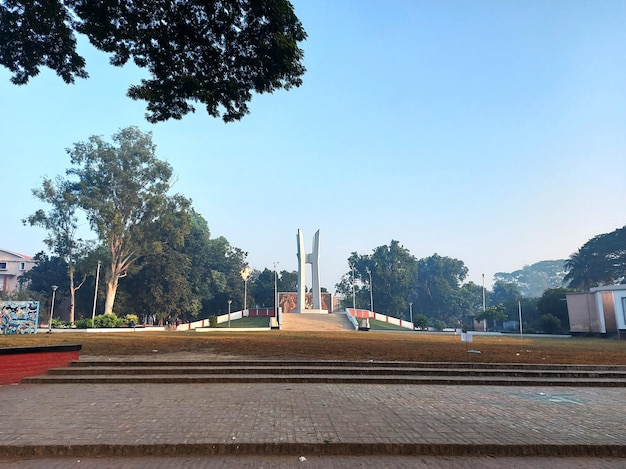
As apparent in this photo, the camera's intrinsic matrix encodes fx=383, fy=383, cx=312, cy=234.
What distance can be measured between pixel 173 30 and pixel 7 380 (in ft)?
26.8

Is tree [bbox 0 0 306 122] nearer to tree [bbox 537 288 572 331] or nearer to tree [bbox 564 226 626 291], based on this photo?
tree [bbox 537 288 572 331]

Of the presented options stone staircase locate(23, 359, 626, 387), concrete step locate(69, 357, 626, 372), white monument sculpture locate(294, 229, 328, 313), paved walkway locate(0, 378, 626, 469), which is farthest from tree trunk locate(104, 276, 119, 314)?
paved walkway locate(0, 378, 626, 469)

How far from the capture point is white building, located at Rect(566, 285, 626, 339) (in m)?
29.5

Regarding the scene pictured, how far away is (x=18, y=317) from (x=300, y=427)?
83.2 ft

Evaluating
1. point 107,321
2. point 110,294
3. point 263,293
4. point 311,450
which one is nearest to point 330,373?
point 311,450

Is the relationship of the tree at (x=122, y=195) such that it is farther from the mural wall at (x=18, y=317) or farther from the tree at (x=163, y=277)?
the mural wall at (x=18, y=317)

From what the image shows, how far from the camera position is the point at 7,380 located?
27.5ft

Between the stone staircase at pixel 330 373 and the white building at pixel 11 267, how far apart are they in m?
61.7

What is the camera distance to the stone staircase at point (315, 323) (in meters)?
37.1

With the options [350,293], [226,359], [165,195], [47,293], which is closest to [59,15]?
[226,359]

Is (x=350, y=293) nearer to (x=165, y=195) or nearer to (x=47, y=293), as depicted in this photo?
(x=165, y=195)

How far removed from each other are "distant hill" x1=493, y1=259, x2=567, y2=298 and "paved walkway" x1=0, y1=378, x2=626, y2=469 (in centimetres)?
15714

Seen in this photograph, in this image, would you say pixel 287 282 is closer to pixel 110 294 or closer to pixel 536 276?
pixel 110 294

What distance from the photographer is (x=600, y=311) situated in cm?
3119
